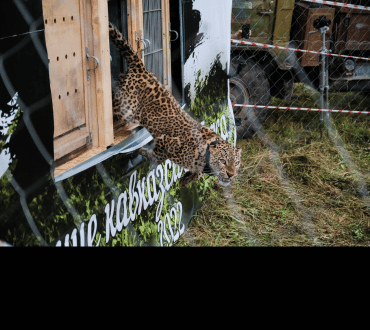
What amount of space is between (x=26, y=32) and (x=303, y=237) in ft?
7.00

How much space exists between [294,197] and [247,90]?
48.6 inches

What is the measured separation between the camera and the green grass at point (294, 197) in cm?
285

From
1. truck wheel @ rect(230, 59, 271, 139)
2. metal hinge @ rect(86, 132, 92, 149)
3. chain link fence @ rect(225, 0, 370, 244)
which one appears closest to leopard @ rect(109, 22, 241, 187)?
metal hinge @ rect(86, 132, 92, 149)

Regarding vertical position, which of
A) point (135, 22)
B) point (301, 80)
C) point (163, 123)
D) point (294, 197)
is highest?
point (135, 22)

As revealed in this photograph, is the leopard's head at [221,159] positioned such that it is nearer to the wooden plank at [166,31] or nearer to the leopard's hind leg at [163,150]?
the leopard's hind leg at [163,150]

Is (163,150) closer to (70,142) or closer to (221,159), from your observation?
(221,159)

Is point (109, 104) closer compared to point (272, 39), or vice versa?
point (109, 104)

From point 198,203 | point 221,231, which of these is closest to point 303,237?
point 221,231

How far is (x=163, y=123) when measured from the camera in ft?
7.30

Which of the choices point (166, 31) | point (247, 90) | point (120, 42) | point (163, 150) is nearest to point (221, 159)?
point (163, 150)

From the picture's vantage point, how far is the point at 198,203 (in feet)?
10.0

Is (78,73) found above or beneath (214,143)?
above

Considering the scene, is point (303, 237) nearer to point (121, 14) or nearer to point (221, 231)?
point (221, 231)
